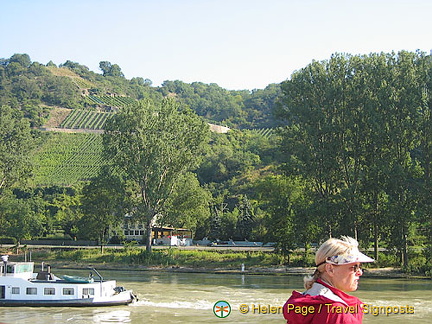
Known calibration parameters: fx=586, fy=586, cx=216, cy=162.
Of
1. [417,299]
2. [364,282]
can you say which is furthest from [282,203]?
[417,299]

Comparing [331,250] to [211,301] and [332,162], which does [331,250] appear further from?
[332,162]

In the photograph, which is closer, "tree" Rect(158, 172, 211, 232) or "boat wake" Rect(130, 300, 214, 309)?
"boat wake" Rect(130, 300, 214, 309)

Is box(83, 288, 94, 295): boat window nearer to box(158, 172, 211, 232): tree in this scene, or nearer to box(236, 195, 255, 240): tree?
box(158, 172, 211, 232): tree

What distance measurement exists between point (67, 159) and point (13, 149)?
218 feet

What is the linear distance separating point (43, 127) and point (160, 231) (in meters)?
91.5

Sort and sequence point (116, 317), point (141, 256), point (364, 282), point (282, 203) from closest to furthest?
point (116, 317)
point (364, 282)
point (282, 203)
point (141, 256)

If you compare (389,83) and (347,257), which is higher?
(389,83)

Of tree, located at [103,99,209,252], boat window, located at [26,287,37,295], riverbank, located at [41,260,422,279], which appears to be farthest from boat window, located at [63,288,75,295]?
tree, located at [103,99,209,252]

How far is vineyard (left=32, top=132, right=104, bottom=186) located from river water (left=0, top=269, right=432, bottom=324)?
77736mm

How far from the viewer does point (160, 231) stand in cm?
8856

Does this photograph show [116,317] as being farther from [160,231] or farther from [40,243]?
[160,231]

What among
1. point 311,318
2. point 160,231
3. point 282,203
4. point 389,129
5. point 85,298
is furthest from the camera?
point 160,231

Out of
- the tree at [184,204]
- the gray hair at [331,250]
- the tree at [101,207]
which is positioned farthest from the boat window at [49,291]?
the gray hair at [331,250]

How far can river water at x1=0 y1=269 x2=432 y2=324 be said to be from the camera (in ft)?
93.7
